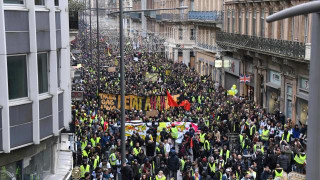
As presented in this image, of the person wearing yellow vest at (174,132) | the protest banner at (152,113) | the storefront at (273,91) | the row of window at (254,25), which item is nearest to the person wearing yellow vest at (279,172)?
the person wearing yellow vest at (174,132)

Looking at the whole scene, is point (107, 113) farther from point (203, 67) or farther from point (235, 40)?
point (203, 67)

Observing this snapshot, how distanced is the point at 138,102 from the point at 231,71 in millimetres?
17693

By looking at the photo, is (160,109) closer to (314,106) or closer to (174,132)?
(174,132)

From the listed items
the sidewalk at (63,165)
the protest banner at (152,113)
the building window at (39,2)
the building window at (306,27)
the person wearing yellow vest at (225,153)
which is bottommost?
the person wearing yellow vest at (225,153)

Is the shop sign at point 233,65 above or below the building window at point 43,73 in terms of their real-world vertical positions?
below

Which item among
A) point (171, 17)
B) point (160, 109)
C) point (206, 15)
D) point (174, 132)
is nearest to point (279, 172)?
point (174, 132)

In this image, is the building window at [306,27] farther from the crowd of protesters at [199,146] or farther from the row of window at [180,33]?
Result: the row of window at [180,33]

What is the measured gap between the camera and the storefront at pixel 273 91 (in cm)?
3647

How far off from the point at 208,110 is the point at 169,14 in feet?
152

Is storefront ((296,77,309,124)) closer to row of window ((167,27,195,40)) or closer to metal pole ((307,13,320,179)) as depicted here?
metal pole ((307,13,320,179))

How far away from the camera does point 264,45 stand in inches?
1453

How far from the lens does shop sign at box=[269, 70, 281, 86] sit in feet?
119

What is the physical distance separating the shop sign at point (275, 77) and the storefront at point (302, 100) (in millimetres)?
3646

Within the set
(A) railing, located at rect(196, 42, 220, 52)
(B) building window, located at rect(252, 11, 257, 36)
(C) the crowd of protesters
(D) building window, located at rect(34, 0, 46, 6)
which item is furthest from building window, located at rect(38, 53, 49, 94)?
(A) railing, located at rect(196, 42, 220, 52)
